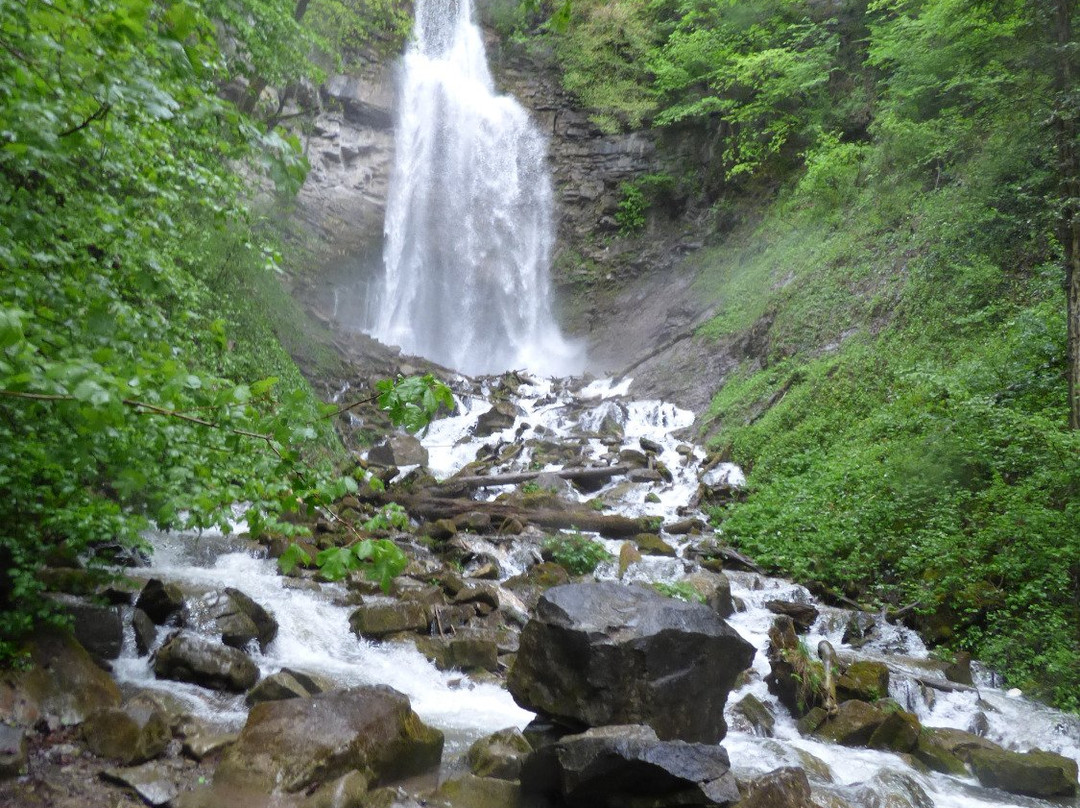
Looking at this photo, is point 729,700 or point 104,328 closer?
point 104,328

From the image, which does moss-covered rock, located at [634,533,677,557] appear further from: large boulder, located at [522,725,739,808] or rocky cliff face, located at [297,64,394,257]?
rocky cliff face, located at [297,64,394,257]

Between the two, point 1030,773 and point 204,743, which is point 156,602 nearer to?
point 204,743

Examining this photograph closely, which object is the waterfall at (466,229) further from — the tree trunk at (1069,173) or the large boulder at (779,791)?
the large boulder at (779,791)

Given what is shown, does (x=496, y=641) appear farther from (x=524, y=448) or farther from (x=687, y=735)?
(x=524, y=448)

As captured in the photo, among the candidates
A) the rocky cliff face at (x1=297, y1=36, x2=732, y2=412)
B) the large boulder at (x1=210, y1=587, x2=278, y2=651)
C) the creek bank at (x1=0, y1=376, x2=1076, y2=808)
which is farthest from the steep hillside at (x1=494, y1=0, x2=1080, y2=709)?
the large boulder at (x1=210, y1=587, x2=278, y2=651)

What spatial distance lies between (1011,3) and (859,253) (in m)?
5.81

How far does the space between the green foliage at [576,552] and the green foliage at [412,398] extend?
634 centimetres

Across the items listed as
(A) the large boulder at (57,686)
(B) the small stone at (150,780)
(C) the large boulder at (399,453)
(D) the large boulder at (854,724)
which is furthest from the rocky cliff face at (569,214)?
(B) the small stone at (150,780)

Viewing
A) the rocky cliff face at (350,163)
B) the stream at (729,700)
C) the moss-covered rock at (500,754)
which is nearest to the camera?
the moss-covered rock at (500,754)

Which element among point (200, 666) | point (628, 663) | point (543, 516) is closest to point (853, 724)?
point (628, 663)

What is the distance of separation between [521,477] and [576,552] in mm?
3675

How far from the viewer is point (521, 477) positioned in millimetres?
12227

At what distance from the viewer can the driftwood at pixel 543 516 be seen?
33.5 ft

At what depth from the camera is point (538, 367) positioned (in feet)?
78.6
